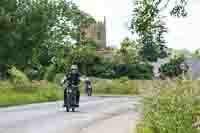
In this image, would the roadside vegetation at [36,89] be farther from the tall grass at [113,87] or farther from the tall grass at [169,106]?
the tall grass at [169,106]

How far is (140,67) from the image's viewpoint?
3238 inches

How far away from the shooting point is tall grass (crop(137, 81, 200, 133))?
14.1 m

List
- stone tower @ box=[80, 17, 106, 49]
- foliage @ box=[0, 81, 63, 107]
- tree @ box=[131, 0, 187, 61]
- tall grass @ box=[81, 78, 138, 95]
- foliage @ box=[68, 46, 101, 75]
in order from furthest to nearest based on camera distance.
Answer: stone tower @ box=[80, 17, 106, 49], foliage @ box=[68, 46, 101, 75], tall grass @ box=[81, 78, 138, 95], foliage @ box=[0, 81, 63, 107], tree @ box=[131, 0, 187, 61]

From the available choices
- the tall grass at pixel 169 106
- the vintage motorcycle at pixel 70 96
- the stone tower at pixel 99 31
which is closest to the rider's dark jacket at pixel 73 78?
the vintage motorcycle at pixel 70 96

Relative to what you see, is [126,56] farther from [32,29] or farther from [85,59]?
[32,29]

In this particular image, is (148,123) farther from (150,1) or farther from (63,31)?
(63,31)

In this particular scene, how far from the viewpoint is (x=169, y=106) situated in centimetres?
1560

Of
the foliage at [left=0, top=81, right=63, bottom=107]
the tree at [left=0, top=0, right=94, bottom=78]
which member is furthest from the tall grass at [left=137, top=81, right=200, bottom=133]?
the tree at [left=0, top=0, right=94, bottom=78]

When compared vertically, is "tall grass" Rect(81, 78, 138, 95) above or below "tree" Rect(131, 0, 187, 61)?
below

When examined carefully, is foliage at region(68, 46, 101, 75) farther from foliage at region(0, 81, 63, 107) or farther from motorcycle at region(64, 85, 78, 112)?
motorcycle at region(64, 85, 78, 112)

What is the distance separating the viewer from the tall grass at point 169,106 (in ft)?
46.4

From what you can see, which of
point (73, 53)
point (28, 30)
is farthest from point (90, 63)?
point (28, 30)

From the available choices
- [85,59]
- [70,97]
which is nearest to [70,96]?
[70,97]

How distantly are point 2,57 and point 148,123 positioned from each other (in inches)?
2119
